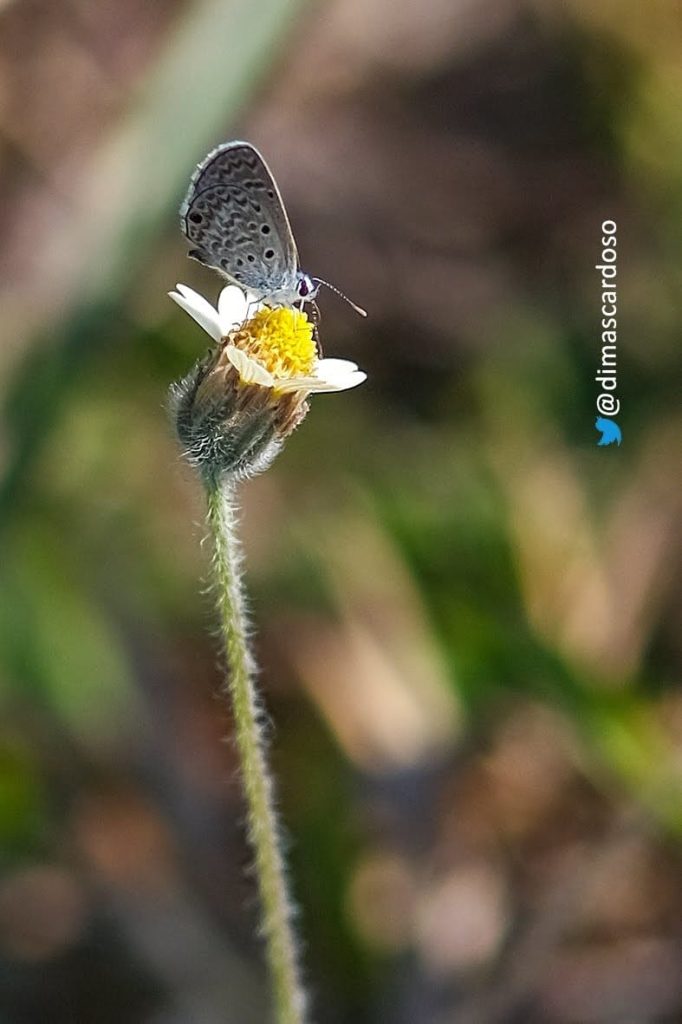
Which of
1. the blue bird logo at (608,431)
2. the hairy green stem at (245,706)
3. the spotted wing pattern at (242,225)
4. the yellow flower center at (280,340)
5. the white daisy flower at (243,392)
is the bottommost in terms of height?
the hairy green stem at (245,706)

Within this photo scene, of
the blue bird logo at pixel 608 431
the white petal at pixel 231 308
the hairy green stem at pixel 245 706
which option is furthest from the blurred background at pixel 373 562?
the hairy green stem at pixel 245 706

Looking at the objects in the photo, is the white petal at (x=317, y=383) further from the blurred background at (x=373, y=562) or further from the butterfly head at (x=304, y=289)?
the blurred background at (x=373, y=562)

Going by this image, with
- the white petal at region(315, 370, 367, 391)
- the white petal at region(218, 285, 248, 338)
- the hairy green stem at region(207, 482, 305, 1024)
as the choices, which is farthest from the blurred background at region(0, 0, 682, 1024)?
the hairy green stem at region(207, 482, 305, 1024)

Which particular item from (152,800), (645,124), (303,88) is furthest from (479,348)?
(152,800)

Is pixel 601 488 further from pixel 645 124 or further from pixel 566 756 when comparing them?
pixel 645 124

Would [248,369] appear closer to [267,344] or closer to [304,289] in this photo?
[267,344]

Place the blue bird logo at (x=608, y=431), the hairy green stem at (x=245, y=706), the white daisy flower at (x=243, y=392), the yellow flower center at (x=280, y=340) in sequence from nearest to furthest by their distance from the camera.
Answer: the hairy green stem at (x=245, y=706) → the white daisy flower at (x=243, y=392) → the yellow flower center at (x=280, y=340) → the blue bird logo at (x=608, y=431)
